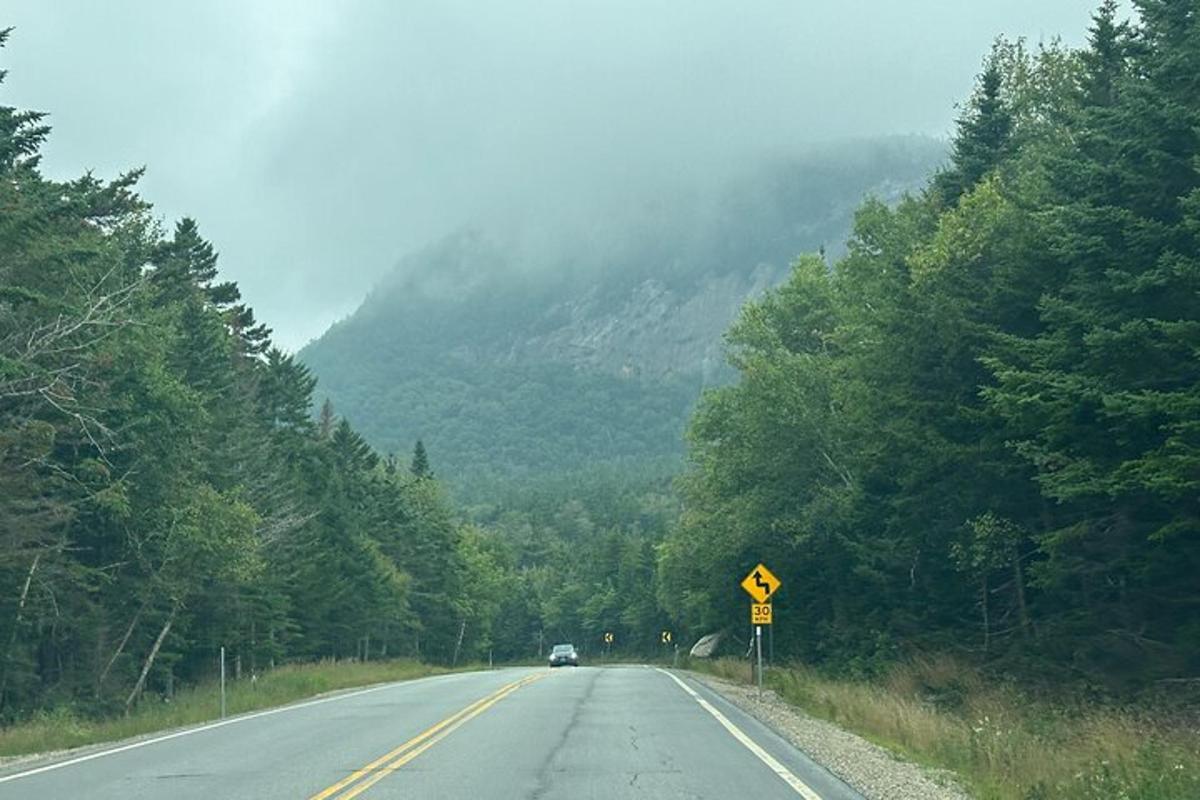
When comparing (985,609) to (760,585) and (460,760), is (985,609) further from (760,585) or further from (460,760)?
(460,760)

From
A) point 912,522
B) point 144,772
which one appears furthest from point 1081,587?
point 144,772

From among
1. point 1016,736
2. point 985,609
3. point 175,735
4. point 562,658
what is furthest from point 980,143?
point 562,658

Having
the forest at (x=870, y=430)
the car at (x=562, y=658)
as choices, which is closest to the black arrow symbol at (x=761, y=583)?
the forest at (x=870, y=430)

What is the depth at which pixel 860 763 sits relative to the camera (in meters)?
15.2

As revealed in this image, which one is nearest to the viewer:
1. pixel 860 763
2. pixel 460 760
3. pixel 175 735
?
pixel 860 763

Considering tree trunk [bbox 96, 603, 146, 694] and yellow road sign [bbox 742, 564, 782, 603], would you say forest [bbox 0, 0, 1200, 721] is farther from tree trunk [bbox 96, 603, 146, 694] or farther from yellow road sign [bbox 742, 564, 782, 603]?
yellow road sign [bbox 742, 564, 782, 603]

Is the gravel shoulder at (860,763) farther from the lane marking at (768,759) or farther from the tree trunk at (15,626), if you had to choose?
the tree trunk at (15,626)

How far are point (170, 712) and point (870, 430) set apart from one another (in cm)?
1791

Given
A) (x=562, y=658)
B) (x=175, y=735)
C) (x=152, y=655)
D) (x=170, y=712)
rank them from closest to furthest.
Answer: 1. (x=175, y=735)
2. (x=170, y=712)
3. (x=152, y=655)
4. (x=562, y=658)

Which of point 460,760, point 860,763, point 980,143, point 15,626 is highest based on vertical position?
point 980,143

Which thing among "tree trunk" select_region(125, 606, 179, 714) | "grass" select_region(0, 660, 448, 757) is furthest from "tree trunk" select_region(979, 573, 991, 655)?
"tree trunk" select_region(125, 606, 179, 714)

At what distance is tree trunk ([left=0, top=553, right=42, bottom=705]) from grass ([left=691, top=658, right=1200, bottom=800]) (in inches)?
696

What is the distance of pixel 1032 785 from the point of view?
1234cm

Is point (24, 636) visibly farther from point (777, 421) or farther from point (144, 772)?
point (777, 421)
